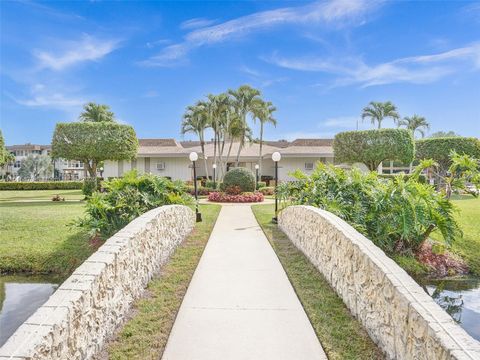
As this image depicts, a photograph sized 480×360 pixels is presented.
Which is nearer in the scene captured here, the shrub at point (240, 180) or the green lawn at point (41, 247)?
the green lawn at point (41, 247)

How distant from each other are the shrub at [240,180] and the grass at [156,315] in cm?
1455

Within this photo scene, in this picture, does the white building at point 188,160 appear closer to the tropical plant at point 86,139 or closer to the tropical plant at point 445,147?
the tropical plant at point 445,147

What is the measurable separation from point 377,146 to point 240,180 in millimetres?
11311

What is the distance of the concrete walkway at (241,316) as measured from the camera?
137 inches

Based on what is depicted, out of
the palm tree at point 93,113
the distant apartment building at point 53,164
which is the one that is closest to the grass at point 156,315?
the palm tree at point 93,113

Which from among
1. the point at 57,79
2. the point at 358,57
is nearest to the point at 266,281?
the point at 57,79

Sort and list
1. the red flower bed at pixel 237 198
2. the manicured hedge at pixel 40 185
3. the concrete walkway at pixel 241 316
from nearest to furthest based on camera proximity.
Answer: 1. the concrete walkway at pixel 241 316
2. the red flower bed at pixel 237 198
3. the manicured hedge at pixel 40 185

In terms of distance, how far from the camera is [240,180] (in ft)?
71.4

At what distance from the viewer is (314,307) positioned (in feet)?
14.9

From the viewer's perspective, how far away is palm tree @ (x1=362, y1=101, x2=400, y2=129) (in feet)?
127

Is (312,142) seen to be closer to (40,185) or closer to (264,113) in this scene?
(264,113)

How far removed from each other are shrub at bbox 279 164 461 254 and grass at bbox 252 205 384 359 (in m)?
1.51

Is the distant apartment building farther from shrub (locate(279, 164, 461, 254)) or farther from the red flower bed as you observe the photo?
shrub (locate(279, 164, 461, 254))

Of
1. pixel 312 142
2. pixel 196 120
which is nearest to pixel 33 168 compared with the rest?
pixel 196 120
